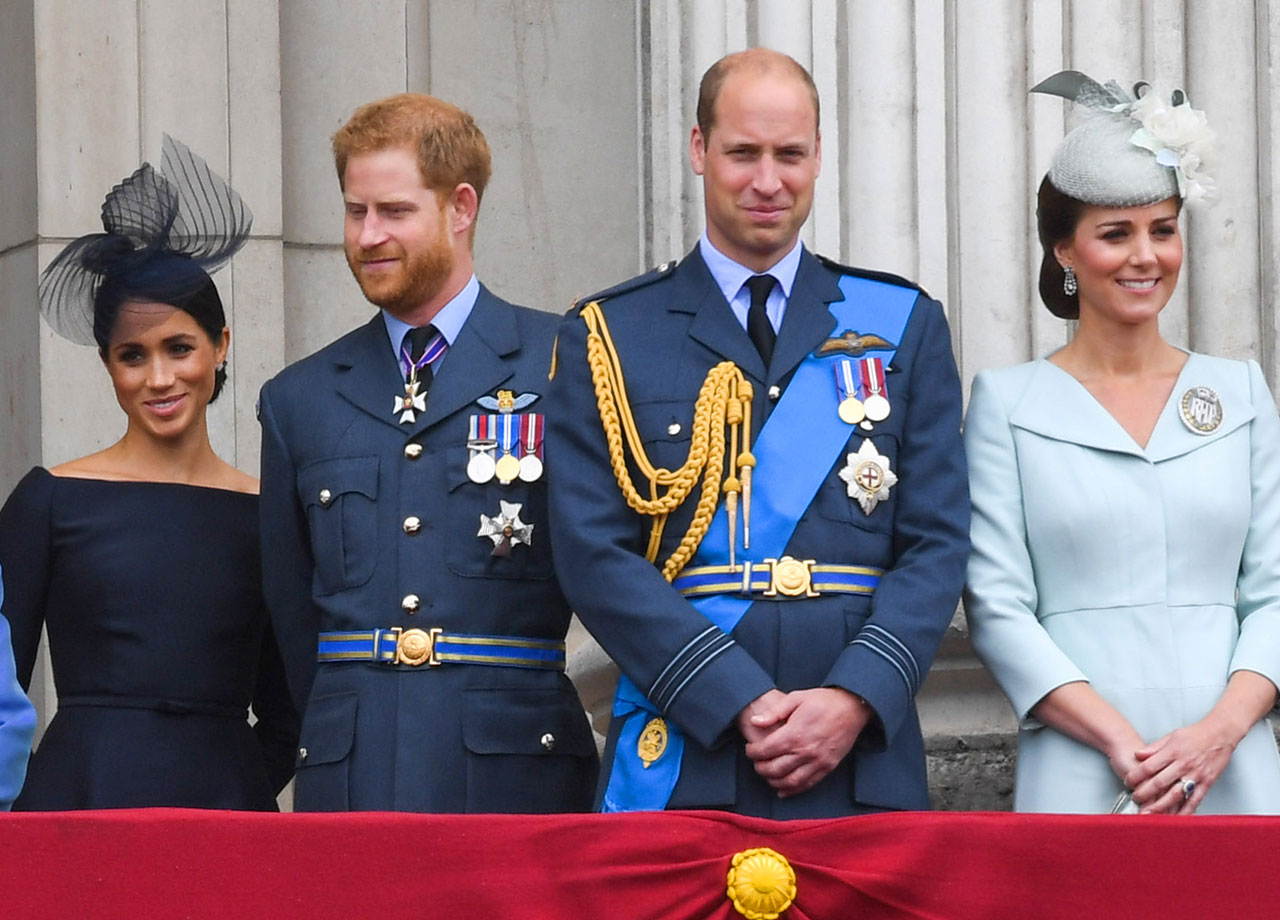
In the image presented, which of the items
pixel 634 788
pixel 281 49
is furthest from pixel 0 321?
pixel 634 788

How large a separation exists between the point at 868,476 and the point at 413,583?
2.48 feet

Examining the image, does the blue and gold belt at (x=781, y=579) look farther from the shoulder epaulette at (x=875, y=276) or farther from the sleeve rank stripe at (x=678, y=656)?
the shoulder epaulette at (x=875, y=276)

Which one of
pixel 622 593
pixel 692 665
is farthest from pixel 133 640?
pixel 692 665

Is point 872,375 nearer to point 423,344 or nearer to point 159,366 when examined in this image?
point 423,344

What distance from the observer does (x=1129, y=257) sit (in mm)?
3666

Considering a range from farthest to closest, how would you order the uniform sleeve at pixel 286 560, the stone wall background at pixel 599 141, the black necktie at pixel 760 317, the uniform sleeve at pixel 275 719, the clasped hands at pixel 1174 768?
the stone wall background at pixel 599 141 → the uniform sleeve at pixel 275 719 → the uniform sleeve at pixel 286 560 → the black necktie at pixel 760 317 → the clasped hands at pixel 1174 768

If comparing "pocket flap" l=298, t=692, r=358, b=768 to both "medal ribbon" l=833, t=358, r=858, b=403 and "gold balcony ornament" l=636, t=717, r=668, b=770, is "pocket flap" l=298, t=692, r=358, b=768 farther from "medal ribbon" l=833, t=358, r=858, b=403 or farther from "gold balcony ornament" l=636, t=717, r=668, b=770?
"medal ribbon" l=833, t=358, r=858, b=403

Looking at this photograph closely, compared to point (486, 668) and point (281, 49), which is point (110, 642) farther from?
point (281, 49)

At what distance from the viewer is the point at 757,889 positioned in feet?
8.95

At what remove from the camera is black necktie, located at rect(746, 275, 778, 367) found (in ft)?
11.7

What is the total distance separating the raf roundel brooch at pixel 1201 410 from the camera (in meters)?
3.62

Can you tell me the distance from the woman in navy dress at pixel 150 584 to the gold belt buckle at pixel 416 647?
0.47 metres

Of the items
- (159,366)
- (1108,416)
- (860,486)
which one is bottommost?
(860,486)

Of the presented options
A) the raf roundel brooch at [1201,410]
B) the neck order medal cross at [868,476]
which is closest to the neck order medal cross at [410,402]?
the neck order medal cross at [868,476]
